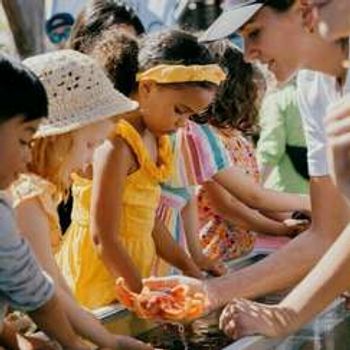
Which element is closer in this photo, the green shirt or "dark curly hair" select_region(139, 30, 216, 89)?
"dark curly hair" select_region(139, 30, 216, 89)

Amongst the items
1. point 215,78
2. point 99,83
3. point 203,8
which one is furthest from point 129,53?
point 203,8

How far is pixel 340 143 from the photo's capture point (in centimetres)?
146

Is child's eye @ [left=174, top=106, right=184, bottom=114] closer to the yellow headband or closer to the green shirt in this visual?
the yellow headband

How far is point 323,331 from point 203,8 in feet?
24.5

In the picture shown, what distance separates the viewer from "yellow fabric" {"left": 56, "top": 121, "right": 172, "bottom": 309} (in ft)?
8.70

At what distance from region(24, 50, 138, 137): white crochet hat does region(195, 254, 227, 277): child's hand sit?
1.97 ft

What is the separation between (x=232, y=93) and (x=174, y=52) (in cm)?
66

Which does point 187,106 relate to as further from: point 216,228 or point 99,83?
point 216,228

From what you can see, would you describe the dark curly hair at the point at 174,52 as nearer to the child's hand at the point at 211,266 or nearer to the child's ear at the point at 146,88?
the child's ear at the point at 146,88

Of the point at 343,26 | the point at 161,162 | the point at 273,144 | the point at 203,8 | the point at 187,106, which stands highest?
the point at 343,26

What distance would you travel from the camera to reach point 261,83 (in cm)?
360

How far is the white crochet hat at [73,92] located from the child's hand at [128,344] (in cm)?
47

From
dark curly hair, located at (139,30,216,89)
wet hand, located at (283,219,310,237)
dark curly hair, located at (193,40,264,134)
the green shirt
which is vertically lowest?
the green shirt

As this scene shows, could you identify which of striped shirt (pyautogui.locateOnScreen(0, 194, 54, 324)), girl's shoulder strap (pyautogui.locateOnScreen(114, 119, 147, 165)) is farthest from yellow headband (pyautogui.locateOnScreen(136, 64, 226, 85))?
striped shirt (pyautogui.locateOnScreen(0, 194, 54, 324))
